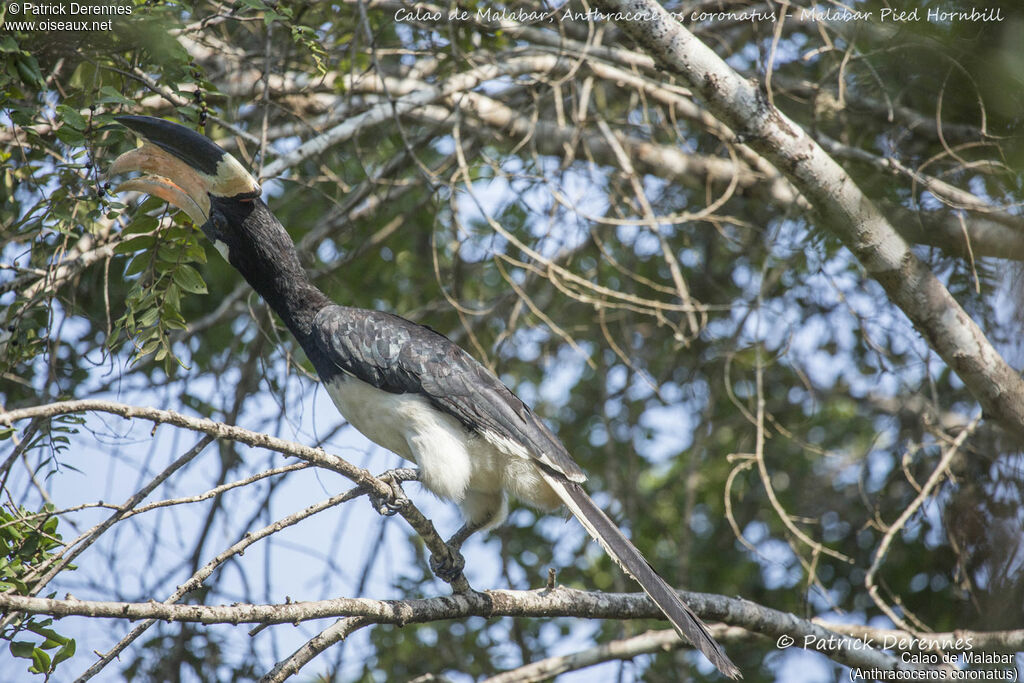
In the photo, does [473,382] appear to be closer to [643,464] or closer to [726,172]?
[726,172]

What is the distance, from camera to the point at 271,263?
3541 mm

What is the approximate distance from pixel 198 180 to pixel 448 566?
1.71 m

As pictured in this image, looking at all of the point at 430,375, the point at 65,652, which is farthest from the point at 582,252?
the point at 65,652

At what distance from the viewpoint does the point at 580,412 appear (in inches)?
220

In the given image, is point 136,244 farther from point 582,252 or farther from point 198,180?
point 582,252

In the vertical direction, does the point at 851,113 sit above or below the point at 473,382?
above

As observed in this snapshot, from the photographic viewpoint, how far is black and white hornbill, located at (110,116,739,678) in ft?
10.4

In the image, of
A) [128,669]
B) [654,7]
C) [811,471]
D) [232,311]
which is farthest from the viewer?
[811,471]

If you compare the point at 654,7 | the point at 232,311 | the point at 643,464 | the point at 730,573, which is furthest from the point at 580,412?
the point at 654,7

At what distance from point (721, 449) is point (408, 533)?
A: 6.70 feet

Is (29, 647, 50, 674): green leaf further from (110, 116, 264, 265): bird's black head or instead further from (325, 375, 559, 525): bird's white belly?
(110, 116, 264, 265): bird's black head

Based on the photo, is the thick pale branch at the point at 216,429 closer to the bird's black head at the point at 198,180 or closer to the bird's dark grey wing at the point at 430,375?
the bird's dark grey wing at the point at 430,375

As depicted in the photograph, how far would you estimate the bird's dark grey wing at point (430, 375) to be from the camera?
3270 mm

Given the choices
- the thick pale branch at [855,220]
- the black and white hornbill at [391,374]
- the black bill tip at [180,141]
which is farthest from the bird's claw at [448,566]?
the thick pale branch at [855,220]
